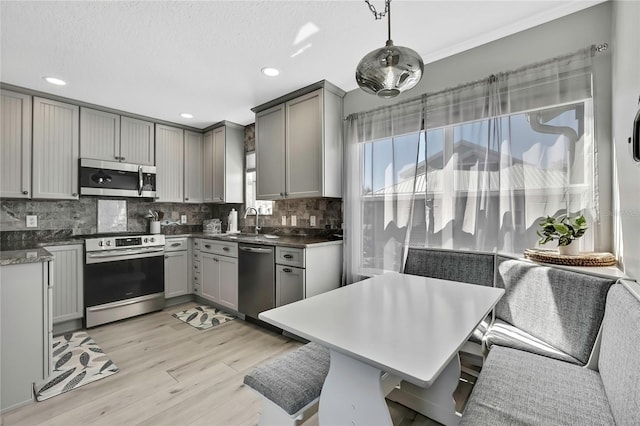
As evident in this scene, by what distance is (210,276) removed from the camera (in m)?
3.64

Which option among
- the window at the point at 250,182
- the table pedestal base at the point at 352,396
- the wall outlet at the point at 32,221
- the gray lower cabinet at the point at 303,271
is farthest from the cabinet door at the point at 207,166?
the table pedestal base at the point at 352,396

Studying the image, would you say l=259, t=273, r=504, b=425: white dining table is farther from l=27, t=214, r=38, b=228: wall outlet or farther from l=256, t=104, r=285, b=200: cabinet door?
l=27, t=214, r=38, b=228: wall outlet

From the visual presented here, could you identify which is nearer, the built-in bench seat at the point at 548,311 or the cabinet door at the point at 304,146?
the built-in bench seat at the point at 548,311

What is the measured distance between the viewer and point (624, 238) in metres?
1.47

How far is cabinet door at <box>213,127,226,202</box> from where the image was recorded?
4082mm

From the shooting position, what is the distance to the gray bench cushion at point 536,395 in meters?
1.02

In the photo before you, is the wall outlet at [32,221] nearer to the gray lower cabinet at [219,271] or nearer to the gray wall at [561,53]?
the gray lower cabinet at [219,271]

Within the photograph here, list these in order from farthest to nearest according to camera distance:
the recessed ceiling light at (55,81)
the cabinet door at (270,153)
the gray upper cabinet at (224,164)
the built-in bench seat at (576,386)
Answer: the gray upper cabinet at (224,164), the cabinet door at (270,153), the recessed ceiling light at (55,81), the built-in bench seat at (576,386)

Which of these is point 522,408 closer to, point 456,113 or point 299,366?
point 299,366

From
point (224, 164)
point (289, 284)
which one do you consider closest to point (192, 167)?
point (224, 164)

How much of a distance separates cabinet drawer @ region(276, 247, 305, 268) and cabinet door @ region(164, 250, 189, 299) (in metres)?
1.75

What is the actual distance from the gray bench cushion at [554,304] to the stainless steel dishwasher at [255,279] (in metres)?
1.93

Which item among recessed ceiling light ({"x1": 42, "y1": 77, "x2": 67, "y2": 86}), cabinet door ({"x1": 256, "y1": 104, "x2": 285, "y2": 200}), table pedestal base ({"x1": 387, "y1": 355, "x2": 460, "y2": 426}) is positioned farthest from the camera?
cabinet door ({"x1": 256, "y1": 104, "x2": 285, "y2": 200})

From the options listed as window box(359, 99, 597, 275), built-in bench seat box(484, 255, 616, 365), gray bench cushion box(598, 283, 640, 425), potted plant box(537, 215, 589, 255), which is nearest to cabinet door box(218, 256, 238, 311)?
window box(359, 99, 597, 275)
